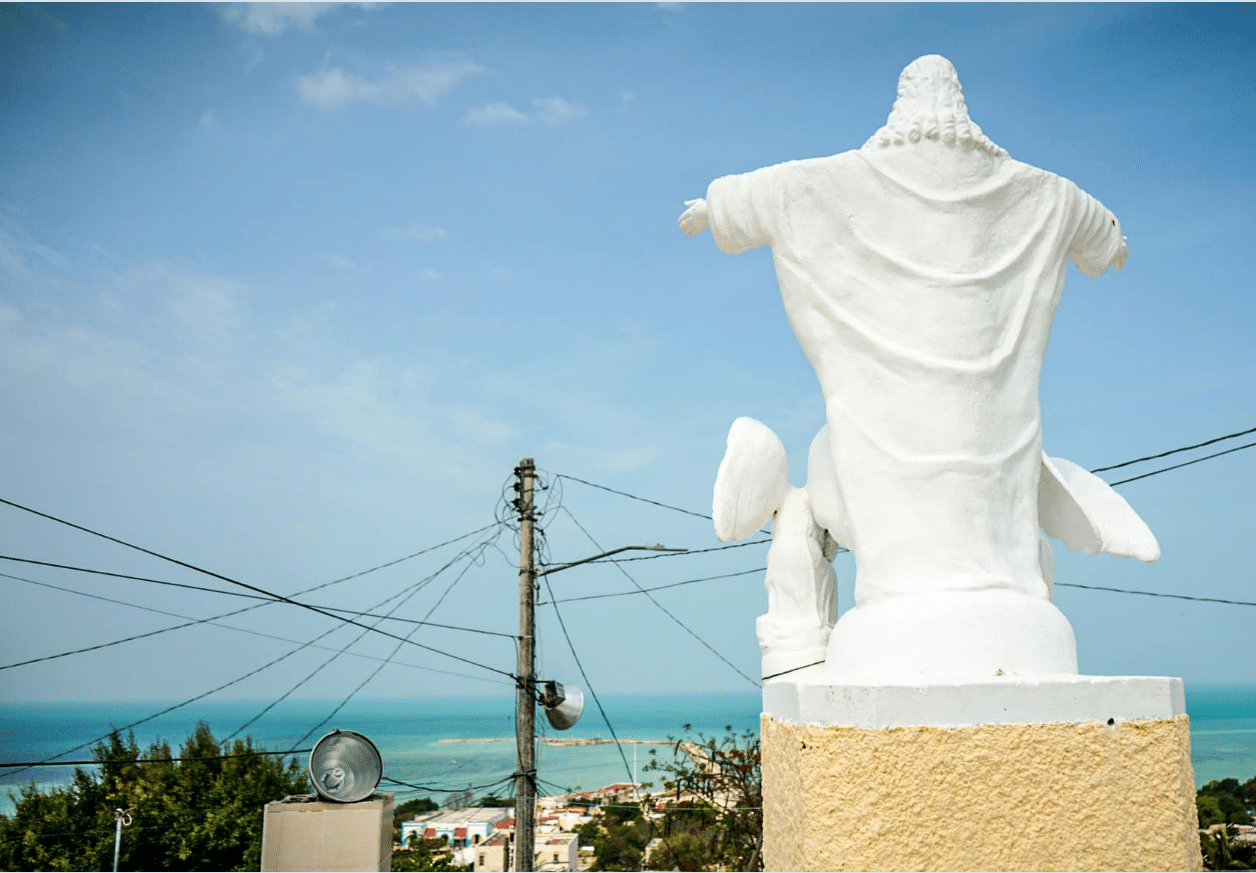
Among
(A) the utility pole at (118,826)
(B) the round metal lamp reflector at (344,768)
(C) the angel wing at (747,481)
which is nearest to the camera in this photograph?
(C) the angel wing at (747,481)

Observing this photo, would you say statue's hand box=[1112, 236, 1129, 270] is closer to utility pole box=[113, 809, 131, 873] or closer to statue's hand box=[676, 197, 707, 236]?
statue's hand box=[676, 197, 707, 236]

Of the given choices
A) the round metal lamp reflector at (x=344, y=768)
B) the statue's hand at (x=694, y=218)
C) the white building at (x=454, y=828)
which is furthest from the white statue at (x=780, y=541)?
the white building at (x=454, y=828)

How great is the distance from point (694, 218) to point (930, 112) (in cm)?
78

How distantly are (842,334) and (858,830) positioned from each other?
138cm

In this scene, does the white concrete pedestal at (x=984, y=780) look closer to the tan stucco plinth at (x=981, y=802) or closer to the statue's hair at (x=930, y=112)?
the tan stucco plinth at (x=981, y=802)

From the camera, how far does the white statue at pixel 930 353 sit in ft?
8.87

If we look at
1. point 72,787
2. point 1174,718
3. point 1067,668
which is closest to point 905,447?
point 1067,668

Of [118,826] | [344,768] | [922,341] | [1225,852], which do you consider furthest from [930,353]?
[118,826]

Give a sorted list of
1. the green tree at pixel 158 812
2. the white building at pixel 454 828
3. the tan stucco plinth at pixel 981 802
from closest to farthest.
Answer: the tan stucco plinth at pixel 981 802 < the green tree at pixel 158 812 < the white building at pixel 454 828

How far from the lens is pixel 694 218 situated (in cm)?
319

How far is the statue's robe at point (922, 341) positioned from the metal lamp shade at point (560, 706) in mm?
7999

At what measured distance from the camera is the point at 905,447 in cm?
279

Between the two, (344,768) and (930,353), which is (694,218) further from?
(344,768)

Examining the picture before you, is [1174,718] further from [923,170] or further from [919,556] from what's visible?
[923,170]
